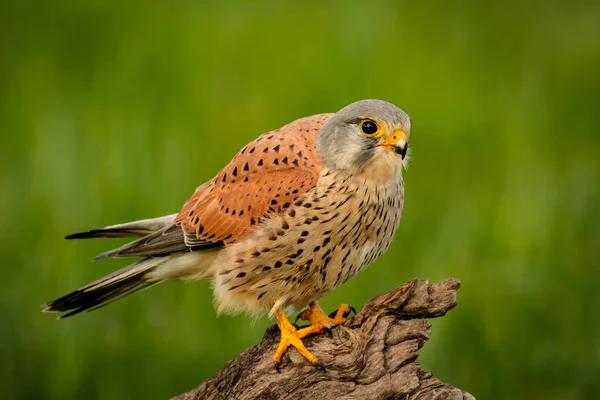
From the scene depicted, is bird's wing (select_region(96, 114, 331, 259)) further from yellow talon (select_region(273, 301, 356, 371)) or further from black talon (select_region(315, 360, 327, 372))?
black talon (select_region(315, 360, 327, 372))

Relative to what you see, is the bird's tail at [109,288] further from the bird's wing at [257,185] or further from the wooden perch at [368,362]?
the wooden perch at [368,362]

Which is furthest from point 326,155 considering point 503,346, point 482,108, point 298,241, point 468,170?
point 482,108

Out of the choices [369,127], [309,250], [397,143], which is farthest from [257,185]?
[397,143]

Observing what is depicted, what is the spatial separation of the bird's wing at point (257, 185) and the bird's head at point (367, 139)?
180 millimetres

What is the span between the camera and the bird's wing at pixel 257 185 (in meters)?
5.43

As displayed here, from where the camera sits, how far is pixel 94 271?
24.3ft

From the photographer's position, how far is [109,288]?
598 centimetres

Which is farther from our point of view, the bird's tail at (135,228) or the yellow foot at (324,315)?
Answer: the bird's tail at (135,228)

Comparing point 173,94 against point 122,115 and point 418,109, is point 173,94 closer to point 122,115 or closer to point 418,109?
point 122,115

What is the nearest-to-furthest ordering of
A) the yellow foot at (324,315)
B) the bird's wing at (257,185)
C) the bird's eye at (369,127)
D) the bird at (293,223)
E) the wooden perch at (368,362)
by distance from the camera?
the wooden perch at (368,362) → the bird's eye at (369,127) → the bird at (293,223) → the bird's wing at (257,185) → the yellow foot at (324,315)

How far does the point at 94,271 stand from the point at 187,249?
1834mm

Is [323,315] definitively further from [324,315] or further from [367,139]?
[367,139]

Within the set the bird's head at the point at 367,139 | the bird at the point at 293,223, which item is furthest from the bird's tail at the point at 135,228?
the bird's head at the point at 367,139

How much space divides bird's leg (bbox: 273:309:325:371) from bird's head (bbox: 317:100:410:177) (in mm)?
834
